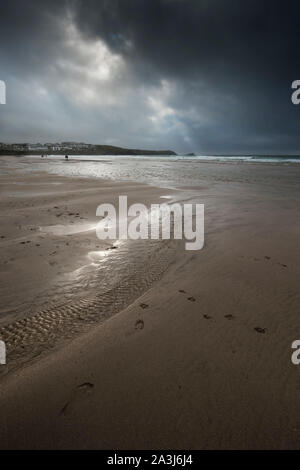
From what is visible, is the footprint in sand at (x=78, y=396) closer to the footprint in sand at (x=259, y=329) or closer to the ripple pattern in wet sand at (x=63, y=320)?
the ripple pattern in wet sand at (x=63, y=320)

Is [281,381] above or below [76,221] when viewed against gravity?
below

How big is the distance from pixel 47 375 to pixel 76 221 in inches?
191

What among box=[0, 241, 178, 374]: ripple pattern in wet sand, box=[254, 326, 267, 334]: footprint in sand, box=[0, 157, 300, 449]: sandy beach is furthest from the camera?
box=[254, 326, 267, 334]: footprint in sand

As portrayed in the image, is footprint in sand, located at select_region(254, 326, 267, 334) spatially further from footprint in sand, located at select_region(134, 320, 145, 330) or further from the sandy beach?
footprint in sand, located at select_region(134, 320, 145, 330)

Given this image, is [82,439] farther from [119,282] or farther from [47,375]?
[119,282]

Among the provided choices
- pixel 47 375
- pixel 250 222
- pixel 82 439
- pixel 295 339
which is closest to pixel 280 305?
pixel 295 339

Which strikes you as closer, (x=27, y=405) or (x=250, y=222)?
(x=27, y=405)

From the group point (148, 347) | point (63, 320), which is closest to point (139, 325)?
point (148, 347)

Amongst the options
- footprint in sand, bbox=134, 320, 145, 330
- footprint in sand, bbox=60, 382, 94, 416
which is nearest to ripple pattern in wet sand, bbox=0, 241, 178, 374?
footprint in sand, bbox=134, 320, 145, 330

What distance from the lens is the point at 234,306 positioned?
2.86m

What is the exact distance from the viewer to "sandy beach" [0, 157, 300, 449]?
1.60 meters

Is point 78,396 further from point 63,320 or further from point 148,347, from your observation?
point 63,320

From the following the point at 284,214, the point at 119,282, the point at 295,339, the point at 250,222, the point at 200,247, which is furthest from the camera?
the point at 284,214

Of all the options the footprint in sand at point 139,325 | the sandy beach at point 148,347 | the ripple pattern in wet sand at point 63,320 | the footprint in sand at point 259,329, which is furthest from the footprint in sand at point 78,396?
the footprint in sand at point 259,329
